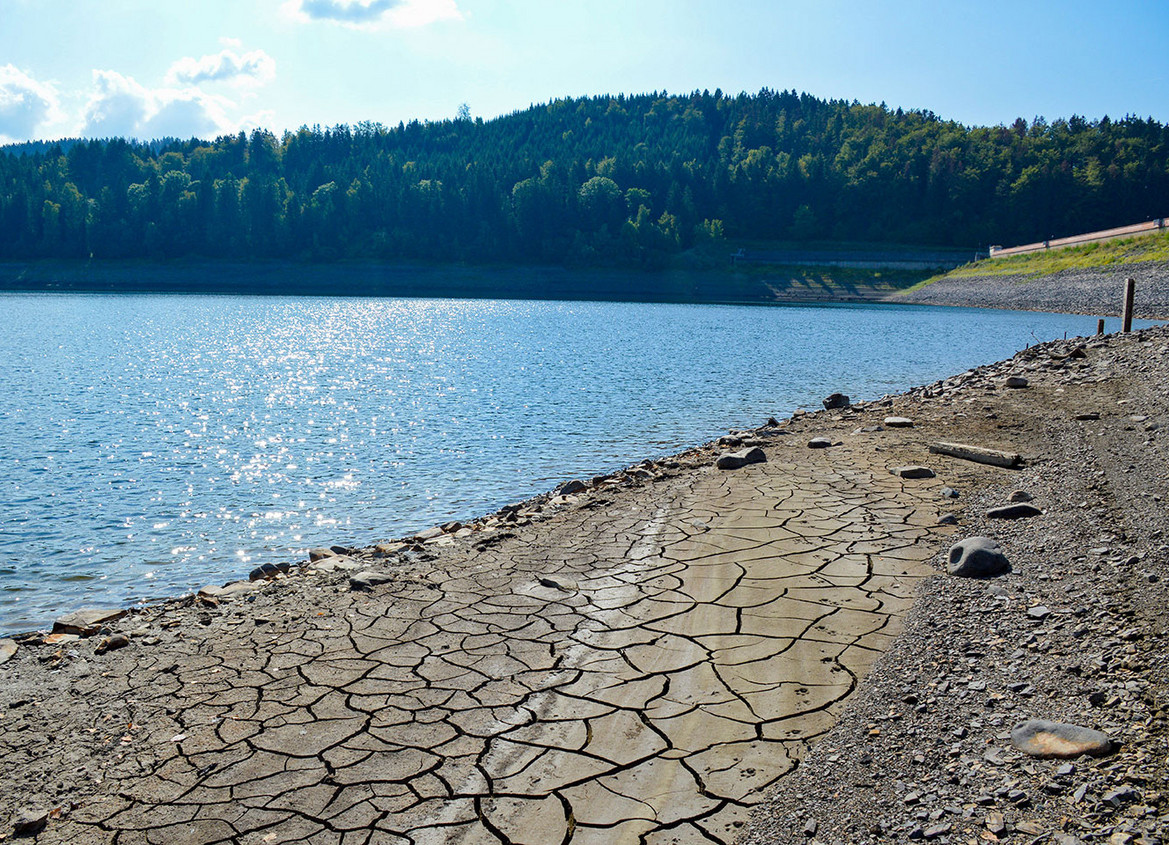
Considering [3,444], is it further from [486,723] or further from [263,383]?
[486,723]

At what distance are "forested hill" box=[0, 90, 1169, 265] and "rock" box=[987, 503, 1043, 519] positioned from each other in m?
101

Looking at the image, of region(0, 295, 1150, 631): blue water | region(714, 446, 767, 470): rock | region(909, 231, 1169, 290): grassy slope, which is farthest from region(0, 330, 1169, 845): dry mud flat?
region(909, 231, 1169, 290): grassy slope

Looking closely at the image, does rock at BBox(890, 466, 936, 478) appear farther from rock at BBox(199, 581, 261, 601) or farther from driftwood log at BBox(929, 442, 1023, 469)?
rock at BBox(199, 581, 261, 601)

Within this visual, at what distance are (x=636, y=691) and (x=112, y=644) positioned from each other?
406 centimetres

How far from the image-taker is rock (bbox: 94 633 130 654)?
612 cm

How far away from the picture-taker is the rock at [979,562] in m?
6.34

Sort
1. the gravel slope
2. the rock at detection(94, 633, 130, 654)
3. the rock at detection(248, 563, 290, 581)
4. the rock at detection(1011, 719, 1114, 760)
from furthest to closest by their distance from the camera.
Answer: the gravel slope → the rock at detection(248, 563, 290, 581) → the rock at detection(94, 633, 130, 654) → the rock at detection(1011, 719, 1114, 760)

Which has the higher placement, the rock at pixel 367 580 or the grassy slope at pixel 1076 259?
the grassy slope at pixel 1076 259

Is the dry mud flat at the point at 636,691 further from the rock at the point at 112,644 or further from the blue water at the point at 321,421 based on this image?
the blue water at the point at 321,421

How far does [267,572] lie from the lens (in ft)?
28.2

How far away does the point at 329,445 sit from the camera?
16.4 metres

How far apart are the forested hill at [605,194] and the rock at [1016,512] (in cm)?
10144

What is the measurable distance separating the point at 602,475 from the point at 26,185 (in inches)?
5673

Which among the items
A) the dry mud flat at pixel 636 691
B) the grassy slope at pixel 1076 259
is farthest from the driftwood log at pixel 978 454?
the grassy slope at pixel 1076 259
